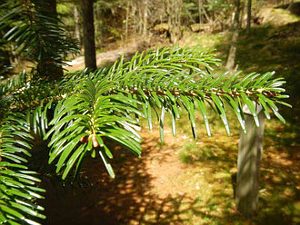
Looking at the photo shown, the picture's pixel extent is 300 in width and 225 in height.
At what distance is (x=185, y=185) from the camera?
471cm

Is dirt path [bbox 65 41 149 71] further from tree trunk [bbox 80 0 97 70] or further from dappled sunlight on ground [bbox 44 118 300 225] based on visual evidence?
dappled sunlight on ground [bbox 44 118 300 225]

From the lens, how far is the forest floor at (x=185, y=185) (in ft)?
12.7

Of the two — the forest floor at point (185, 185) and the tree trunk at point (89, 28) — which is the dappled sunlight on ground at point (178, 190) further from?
the tree trunk at point (89, 28)

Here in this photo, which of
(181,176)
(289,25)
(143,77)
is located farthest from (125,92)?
(289,25)

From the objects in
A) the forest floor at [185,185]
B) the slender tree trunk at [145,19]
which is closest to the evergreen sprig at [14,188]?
the forest floor at [185,185]

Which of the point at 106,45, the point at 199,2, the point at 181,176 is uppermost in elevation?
the point at 199,2

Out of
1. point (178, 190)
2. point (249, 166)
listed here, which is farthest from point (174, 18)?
point (249, 166)

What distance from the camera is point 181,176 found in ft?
16.3

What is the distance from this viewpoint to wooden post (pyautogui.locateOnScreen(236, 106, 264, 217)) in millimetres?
3660

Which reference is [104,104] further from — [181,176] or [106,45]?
[106,45]

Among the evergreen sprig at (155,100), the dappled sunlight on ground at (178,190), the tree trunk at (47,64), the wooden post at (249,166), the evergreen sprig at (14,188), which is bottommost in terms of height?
the dappled sunlight on ground at (178,190)

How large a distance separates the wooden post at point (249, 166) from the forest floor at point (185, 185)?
213 mm

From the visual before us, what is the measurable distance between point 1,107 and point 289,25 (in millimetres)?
14937

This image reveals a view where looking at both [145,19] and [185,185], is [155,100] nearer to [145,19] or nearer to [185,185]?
[185,185]
